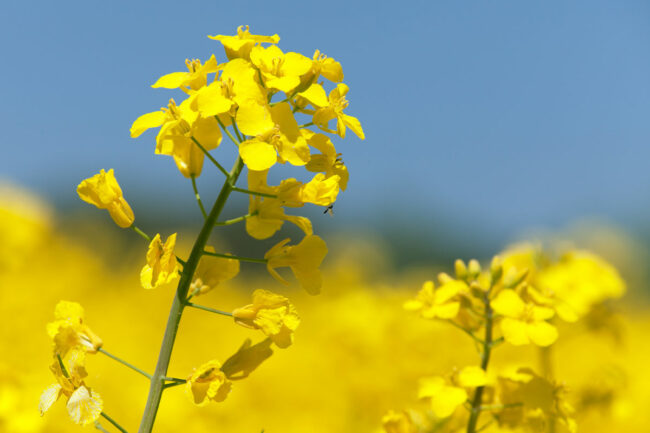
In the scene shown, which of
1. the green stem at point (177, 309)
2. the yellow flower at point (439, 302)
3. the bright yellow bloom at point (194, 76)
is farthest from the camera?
the yellow flower at point (439, 302)

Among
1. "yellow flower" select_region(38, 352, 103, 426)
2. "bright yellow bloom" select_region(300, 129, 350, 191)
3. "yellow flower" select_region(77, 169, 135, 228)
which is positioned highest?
"bright yellow bloom" select_region(300, 129, 350, 191)

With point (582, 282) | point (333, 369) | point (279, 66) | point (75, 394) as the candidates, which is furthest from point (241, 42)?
Answer: point (333, 369)

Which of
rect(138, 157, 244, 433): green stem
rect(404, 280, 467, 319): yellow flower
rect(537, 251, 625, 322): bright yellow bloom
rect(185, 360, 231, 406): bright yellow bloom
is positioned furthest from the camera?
rect(537, 251, 625, 322): bright yellow bloom

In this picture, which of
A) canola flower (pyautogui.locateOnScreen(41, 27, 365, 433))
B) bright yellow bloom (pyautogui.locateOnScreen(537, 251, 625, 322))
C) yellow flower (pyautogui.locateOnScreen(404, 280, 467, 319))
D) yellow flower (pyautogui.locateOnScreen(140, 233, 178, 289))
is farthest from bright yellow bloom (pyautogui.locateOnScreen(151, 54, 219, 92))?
bright yellow bloom (pyautogui.locateOnScreen(537, 251, 625, 322))

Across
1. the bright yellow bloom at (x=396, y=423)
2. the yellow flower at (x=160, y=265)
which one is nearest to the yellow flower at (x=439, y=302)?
the bright yellow bloom at (x=396, y=423)

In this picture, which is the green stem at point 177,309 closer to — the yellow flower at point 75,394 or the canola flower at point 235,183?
the canola flower at point 235,183

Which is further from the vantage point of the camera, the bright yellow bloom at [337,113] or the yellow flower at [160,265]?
the bright yellow bloom at [337,113]

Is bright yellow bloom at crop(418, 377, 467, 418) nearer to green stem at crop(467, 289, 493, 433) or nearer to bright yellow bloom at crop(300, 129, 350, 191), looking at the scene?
green stem at crop(467, 289, 493, 433)
